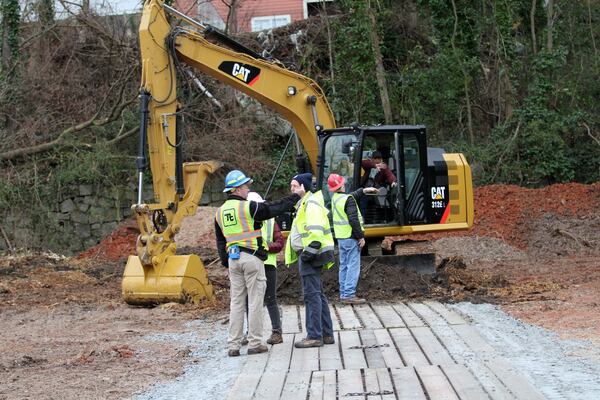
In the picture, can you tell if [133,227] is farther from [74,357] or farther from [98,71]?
[74,357]

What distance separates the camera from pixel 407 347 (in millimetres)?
9602

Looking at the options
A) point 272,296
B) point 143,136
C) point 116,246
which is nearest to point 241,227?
point 272,296

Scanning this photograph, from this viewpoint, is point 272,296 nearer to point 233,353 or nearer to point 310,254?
point 310,254

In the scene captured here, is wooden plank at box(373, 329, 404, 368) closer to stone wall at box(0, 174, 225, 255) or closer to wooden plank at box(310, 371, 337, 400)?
wooden plank at box(310, 371, 337, 400)

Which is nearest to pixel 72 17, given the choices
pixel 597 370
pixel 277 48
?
pixel 277 48

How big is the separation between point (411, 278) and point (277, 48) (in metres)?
15.7

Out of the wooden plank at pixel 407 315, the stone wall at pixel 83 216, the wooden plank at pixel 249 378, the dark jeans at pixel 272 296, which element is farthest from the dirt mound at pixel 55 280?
the wooden plank at pixel 249 378

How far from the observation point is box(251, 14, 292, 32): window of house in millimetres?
31461

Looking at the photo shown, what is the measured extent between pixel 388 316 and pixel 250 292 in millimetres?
2627

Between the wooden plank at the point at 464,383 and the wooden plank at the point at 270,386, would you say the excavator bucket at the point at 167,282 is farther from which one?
the wooden plank at the point at 464,383

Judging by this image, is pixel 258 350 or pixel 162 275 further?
pixel 162 275

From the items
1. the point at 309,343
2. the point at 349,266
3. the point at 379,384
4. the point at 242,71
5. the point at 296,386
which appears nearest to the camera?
the point at 379,384

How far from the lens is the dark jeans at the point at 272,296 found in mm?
10016

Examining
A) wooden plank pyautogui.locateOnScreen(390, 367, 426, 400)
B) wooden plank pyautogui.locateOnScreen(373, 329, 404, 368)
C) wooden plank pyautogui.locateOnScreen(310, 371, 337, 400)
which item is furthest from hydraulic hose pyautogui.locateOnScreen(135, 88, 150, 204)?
wooden plank pyautogui.locateOnScreen(390, 367, 426, 400)
